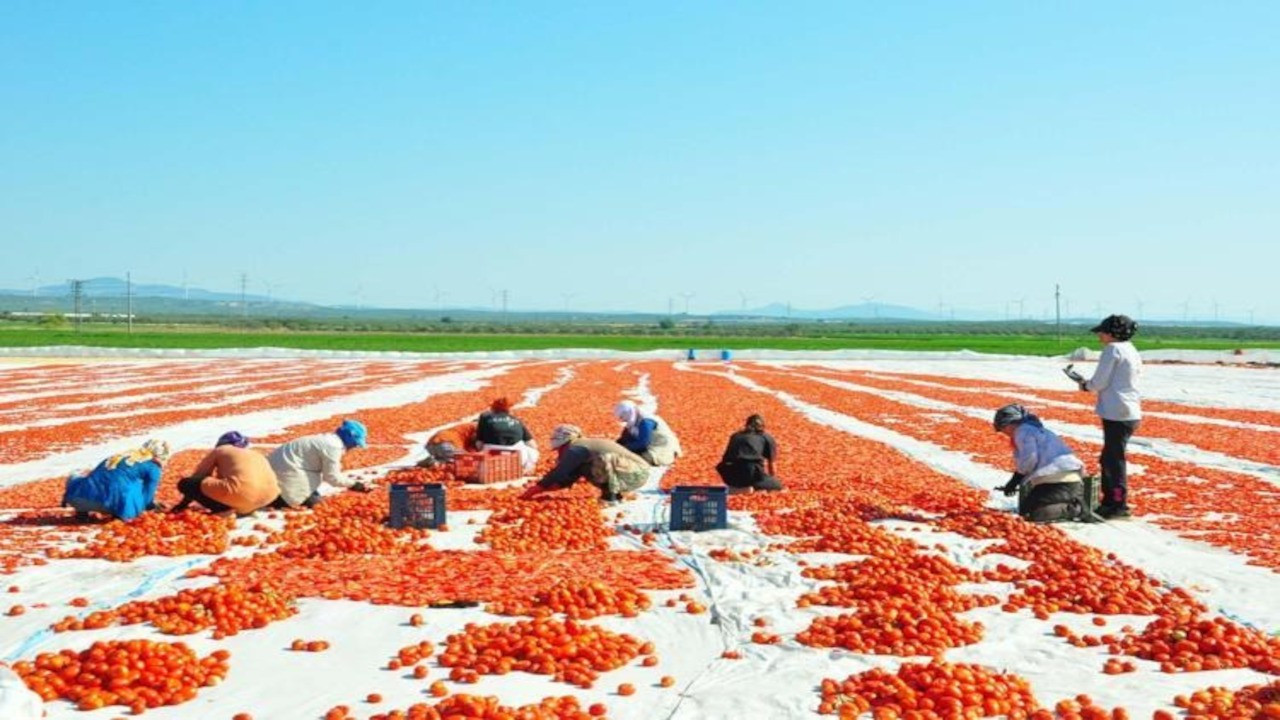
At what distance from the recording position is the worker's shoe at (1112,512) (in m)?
11.2

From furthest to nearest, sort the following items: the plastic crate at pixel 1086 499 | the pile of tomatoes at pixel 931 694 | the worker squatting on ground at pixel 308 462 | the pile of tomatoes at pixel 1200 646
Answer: the worker squatting on ground at pixel 308 462
the plastic crate at pixel 1086 499
the pile of tomatoes at pixel 1200 646
the pile of tomatoes at pixel 931 694

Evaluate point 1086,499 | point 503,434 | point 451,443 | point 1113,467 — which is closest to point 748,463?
point 503,434

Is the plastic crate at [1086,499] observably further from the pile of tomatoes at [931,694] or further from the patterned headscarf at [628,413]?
the pile of tomatoes at [931,694]

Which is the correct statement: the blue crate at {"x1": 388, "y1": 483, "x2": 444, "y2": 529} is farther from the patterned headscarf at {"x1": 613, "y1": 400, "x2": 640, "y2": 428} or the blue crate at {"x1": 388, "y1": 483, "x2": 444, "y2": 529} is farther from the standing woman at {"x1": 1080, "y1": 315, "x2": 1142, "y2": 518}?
the standing woman at {"x1": 1080, "y1": 315, "x2": 1142, "y2": 518}

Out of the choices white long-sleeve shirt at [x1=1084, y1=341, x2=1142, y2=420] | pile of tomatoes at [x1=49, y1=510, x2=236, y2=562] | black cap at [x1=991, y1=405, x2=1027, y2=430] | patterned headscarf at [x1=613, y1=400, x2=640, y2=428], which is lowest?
pile of tomatoes at [x1=49, y1=510, x2=236, y2=562]

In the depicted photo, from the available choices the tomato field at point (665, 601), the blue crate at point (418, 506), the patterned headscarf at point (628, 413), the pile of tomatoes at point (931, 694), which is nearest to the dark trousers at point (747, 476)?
the tomato field at point (665, 601)

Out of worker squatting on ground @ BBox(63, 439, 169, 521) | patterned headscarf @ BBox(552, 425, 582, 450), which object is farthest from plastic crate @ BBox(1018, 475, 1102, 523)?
worker squatting on ground @ BBox(63, 439, 169, 521)

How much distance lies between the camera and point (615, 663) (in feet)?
21.3

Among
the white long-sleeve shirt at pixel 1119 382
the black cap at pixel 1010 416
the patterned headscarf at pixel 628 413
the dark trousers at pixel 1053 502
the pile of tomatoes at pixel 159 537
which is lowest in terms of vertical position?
the pile of tomatoes at pixel 159 537

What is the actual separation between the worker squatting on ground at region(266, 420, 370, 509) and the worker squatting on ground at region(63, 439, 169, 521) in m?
1.23

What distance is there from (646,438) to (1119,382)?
19.5 feet

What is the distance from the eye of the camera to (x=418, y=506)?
35.1 feet

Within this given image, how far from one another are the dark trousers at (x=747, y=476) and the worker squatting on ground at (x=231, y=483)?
16.8 feet

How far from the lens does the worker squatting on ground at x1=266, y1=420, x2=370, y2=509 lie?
11.5 meters
